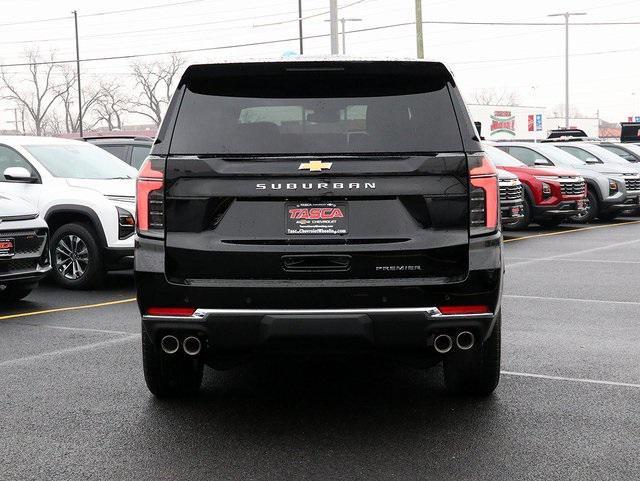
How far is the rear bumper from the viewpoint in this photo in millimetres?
4977

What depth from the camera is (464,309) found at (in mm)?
5121

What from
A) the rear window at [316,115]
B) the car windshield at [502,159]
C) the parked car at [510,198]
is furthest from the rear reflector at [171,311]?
the car windshield at [502,159]

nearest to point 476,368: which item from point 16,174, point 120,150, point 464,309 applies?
point 464,309

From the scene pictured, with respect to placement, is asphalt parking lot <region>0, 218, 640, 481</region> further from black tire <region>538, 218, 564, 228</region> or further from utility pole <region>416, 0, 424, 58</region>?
utility pole <region>416, 0, 424, 58</region>

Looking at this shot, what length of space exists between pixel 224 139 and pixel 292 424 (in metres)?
1.59

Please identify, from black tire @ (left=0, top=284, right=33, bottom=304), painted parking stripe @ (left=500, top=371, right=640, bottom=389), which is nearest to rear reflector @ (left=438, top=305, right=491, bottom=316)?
painted parking stripe @ (left=500, top=371, right=640, bottom=389)

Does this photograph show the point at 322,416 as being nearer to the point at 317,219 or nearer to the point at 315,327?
the point at 315,327

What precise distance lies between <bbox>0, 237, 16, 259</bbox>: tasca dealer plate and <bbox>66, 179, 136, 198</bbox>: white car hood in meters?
1.89

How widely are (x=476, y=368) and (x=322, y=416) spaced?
3.09 feet

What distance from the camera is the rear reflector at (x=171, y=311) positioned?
5086 millimetres

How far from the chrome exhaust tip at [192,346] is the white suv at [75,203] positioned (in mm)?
6213

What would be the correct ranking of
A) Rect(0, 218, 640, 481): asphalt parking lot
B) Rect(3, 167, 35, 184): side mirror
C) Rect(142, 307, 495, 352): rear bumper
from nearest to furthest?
Rect(0, 218, 640, 481): asphalt parking lot
Rect(142, 307, 495, 352): rear bumper
Rect(3, 167, 35, 184): side mirror

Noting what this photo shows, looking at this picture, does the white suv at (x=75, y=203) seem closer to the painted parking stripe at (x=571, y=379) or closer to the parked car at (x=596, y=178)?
the painted parking stripe at (x=571, y=379)

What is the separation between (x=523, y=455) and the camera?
4.89 m
